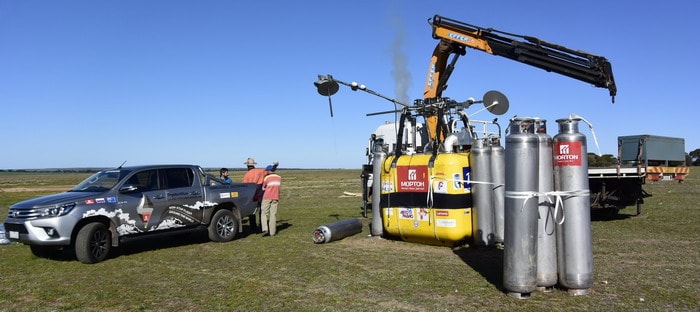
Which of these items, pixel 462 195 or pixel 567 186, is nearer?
pixel 567 186

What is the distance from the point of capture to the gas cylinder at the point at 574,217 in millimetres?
6188

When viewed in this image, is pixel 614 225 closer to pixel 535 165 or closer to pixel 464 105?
pixel 464 105

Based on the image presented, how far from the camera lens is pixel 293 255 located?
31.9 feet

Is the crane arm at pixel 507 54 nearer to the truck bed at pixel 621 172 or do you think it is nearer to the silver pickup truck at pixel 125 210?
the truck bed at pixel 621 172

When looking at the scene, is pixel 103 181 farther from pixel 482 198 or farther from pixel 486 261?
pixel 486 261

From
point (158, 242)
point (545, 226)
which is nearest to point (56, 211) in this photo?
point (158, 242)

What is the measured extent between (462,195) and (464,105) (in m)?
2.21

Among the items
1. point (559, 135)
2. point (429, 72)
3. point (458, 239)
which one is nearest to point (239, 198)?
point (458, 239)

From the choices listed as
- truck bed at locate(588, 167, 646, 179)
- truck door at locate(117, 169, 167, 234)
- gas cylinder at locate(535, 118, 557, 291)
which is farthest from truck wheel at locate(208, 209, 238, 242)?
truck bed at locate(588, 167, 646, 179)

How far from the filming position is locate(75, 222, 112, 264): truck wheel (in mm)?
9352

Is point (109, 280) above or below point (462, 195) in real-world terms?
below

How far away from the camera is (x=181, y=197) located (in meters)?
11.2

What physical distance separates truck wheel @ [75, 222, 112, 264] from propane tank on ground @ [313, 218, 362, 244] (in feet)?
13.3

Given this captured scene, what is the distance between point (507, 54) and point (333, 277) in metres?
9.11
